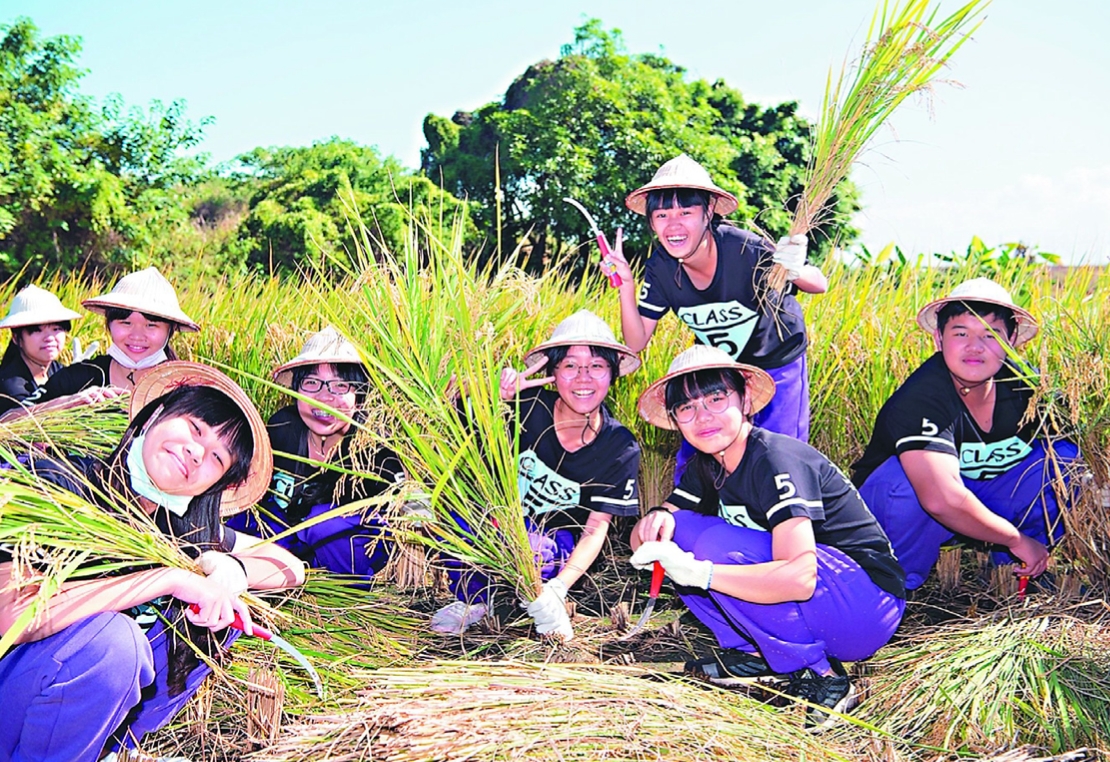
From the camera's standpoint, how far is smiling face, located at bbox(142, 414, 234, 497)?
1979 millimetres

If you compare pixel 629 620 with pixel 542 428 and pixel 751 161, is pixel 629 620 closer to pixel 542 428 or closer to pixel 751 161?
pixel 542 428

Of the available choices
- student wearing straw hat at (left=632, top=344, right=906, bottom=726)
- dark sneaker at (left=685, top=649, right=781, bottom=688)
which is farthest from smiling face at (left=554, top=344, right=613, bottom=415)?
dark sneaker at (left=685, top=649, right=781, bottom=688)

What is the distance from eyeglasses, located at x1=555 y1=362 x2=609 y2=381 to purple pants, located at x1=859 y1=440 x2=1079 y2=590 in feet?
3.53

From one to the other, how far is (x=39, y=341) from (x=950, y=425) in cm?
375

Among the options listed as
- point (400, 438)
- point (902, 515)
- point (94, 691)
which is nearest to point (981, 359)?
point (902, 515)

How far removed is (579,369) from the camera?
9.73 feet

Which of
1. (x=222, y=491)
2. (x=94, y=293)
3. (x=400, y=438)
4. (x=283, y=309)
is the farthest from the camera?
(x=94, y=293)

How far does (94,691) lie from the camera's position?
1.85 m

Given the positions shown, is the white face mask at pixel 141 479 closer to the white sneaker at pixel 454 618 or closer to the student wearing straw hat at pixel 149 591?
the student wearing straw hat at pixel 149 591

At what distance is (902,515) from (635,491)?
948 millimetres

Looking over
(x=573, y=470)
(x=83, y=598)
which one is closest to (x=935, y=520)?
(x=573, y=470)

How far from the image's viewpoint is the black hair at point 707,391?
2.61 meters

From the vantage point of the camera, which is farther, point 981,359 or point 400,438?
point 981,359

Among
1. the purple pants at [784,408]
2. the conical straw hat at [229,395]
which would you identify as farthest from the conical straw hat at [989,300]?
the conical straw hat at [229,395]
